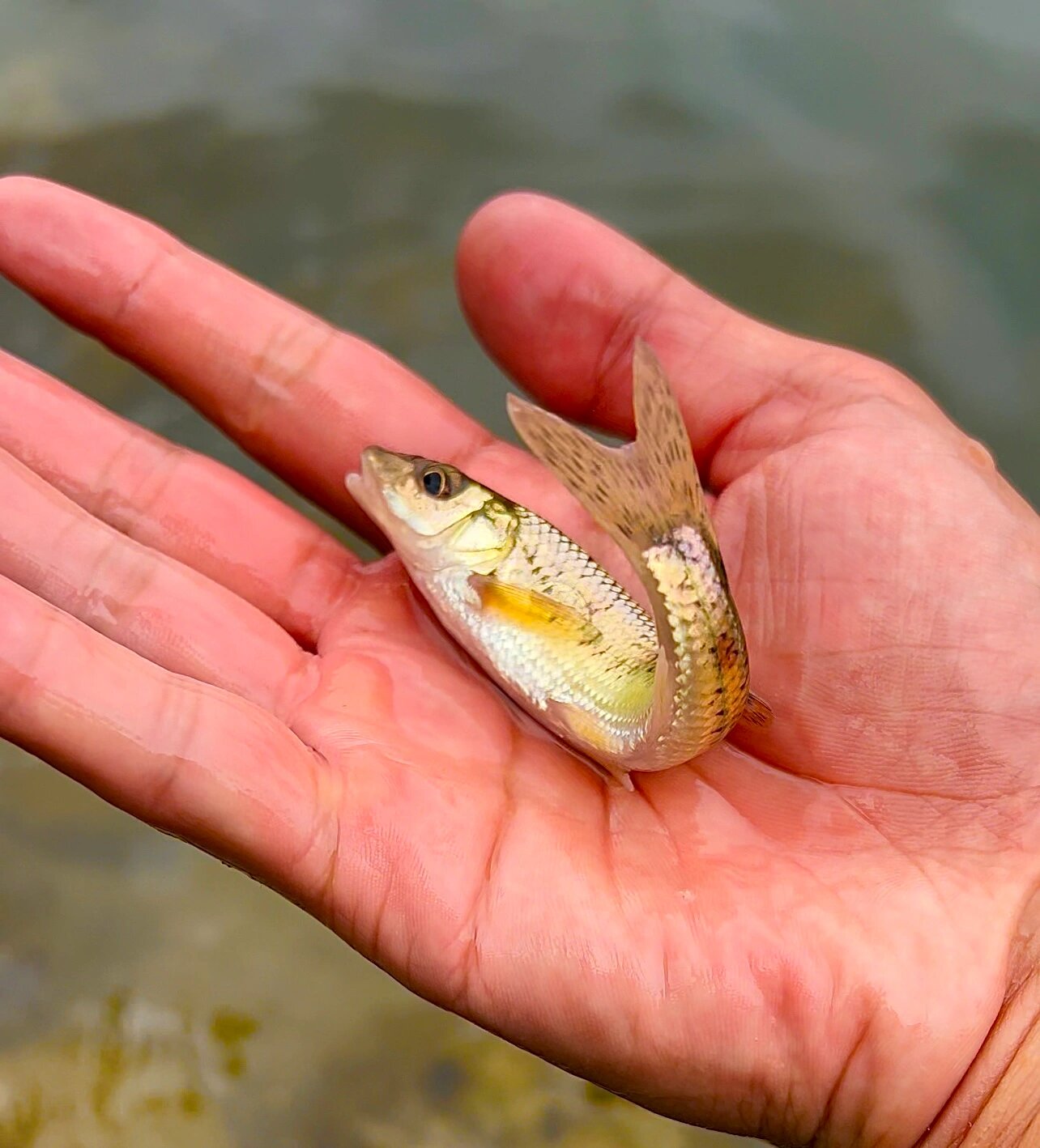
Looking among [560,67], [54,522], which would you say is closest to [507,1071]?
[54,522]

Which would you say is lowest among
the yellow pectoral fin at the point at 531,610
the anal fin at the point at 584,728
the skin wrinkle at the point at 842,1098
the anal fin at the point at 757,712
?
the skin wrinkle at the point at 842,1098

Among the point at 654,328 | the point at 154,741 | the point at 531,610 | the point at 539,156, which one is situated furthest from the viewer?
the point at 539,156


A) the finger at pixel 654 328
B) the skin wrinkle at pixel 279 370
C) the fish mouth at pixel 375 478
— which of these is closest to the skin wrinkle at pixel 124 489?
the skin wrinkle at pixel 279 370

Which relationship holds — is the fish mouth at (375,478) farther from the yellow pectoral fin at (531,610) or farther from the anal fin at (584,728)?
the anal fin at (584,728)

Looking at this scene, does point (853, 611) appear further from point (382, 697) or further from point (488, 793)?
point (382, 697)

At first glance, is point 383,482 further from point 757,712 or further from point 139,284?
point 757,712

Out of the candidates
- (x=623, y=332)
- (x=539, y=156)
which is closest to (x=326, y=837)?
(x=623, y=332)

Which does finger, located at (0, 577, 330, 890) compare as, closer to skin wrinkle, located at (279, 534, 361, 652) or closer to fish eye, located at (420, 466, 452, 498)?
skin wrinkle, located at (279, 534, 361, 652)

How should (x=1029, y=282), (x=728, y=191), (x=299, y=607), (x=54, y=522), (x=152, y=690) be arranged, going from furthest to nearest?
(x=728, y=191) < (x=1029, y=282) < (x=299, y=607) < (x=54, y=522) < (x=152, y=690)
